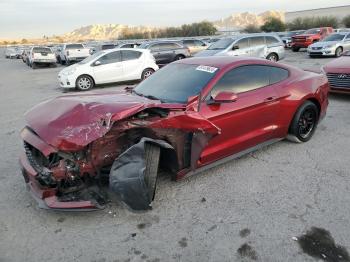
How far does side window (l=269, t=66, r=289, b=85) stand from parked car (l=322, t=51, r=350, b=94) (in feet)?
12.7

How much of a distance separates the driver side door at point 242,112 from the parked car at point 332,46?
1698 cm

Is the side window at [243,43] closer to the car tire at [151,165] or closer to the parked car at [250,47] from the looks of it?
the parked car at [250,47]

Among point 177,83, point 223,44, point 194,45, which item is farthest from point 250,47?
point 177,83

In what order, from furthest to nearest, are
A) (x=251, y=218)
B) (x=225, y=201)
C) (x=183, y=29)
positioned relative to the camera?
(x=183, y=29)
(x=225, y=201)
(x=251, y=218)

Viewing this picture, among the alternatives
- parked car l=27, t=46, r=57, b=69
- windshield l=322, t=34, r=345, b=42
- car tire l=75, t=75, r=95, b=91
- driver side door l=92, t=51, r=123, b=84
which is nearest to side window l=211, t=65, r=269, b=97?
driver side door l=92, t=51, r=123, b=84

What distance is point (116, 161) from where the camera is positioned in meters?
3.68

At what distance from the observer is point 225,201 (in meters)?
4.07

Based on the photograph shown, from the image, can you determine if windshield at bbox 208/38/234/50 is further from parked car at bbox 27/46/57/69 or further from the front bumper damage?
parked car at bbox 27/46/57/69

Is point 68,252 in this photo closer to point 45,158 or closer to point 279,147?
point 45,158

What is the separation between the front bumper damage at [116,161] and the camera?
3.61 meters

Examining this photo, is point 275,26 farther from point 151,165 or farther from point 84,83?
point 151,165

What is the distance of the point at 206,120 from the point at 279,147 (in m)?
2.09

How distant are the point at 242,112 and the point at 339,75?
524 centimetres

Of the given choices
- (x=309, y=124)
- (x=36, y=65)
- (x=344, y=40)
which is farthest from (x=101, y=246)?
(x=36, y=65)
